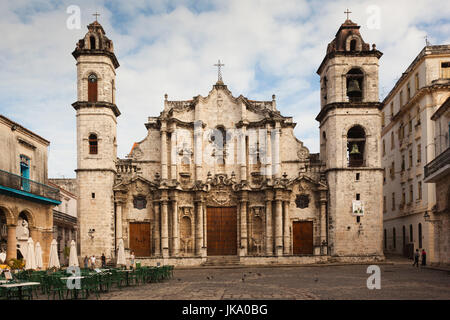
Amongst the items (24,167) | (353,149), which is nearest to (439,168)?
(353,149)

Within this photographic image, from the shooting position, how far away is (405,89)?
40125 millimetres

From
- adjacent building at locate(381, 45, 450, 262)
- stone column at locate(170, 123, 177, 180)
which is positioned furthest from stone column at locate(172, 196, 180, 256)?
adjacent building at locate(381, 45, 450, 262)

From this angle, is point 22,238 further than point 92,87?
No

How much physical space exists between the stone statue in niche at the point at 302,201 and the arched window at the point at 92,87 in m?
16.8

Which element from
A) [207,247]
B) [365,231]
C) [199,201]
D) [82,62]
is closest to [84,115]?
[82,62]

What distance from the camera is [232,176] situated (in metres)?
36.3

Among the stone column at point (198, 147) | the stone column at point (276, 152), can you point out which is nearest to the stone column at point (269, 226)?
the stone column at point (276, 152)

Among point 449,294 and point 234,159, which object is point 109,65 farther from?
point 449,294

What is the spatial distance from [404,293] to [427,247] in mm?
18715

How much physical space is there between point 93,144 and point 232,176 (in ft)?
34.6

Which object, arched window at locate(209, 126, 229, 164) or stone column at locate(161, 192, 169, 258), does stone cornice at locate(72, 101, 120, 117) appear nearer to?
stone column at locate(161, 192, 169, 258)

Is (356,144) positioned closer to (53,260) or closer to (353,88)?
(353,88)

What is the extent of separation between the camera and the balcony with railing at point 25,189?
25422mm

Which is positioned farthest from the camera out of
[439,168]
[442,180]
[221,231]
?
[221,231]
